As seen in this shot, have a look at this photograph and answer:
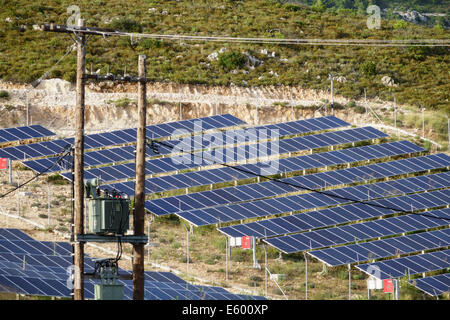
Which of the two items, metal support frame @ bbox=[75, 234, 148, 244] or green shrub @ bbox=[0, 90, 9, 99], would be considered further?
green shrub @ bbox=[0, 90, 9, 99]

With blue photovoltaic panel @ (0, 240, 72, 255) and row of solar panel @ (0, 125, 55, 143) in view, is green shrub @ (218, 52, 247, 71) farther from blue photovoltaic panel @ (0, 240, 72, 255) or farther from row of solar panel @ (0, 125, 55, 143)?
blue photovoltaic panel @ (0, 240, 72, 255)

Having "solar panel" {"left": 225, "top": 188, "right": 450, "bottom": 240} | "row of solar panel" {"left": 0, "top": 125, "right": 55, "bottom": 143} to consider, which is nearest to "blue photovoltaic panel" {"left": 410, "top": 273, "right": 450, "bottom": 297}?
"solar panel" {"left": 225, "top": 188, "right": 450, "bottom": 240}

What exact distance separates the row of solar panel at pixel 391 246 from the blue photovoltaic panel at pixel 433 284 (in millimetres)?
2760

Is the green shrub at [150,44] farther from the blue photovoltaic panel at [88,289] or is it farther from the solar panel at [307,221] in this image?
the blue photovoltaic panel at [88,289]

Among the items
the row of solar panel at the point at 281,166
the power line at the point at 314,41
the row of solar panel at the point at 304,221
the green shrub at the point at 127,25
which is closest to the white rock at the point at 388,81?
the power line at the point at 314,41

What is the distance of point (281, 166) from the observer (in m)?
57.9

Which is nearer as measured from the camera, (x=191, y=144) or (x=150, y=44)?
(x=191, y=144)

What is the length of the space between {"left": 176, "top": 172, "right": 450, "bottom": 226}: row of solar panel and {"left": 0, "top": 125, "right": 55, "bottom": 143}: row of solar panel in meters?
12.1

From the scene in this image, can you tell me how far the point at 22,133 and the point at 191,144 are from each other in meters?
9.41

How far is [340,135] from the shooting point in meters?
63.3

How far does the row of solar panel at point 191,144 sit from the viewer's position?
56931 mm

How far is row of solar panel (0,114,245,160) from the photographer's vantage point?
5803cm

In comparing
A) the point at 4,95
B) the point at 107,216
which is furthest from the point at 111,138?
the point at 107,216

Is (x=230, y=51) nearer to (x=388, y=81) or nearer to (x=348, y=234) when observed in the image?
(x=388, y=81)
